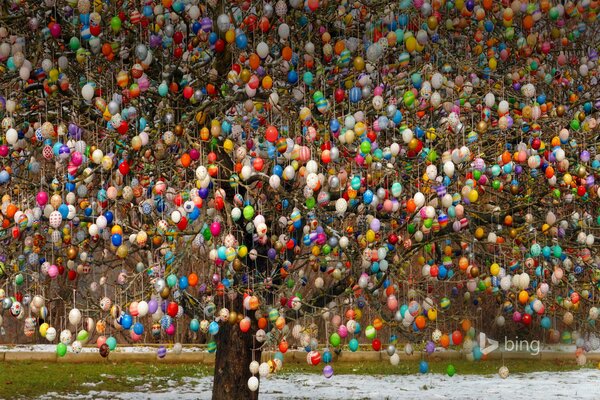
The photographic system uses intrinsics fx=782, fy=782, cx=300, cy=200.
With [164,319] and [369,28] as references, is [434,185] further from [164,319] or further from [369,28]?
[164,319]

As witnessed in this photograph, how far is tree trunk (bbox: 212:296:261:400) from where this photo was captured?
23.7 feet

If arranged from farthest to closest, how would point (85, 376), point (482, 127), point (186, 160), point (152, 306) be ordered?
1. point (85, 376)
2. point (482, 127)
3. point (186, 160)
4. point (152, 306)

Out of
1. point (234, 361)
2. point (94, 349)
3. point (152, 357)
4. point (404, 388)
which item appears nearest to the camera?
point (234, 361)

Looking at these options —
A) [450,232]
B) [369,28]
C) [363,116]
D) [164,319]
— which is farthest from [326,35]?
[164,319]

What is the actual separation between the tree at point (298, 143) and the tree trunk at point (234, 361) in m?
0.44

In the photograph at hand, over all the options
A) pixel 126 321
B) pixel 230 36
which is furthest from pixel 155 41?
pixel 126 321

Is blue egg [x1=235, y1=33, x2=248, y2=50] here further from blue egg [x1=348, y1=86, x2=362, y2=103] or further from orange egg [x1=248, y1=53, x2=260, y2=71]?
blue egg [x1=348, y1=86, x2=362, y2=103]

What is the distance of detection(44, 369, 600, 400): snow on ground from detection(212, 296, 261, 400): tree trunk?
2.42 meters

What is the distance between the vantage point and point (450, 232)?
250 inches

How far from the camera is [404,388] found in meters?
10.5

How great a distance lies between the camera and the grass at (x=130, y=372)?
10289mm

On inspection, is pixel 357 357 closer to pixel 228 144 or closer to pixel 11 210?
pixel 228 144

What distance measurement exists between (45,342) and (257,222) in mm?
11270

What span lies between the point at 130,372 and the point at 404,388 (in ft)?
13.5
